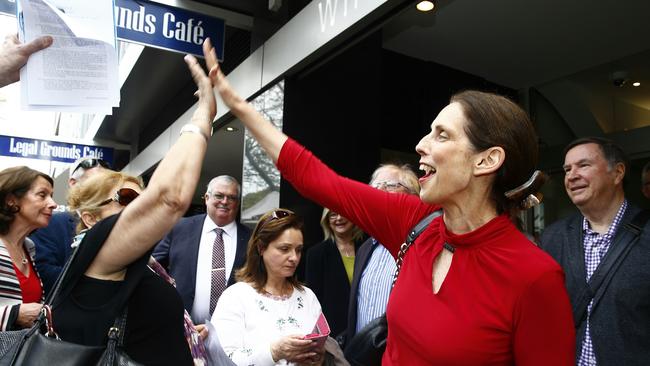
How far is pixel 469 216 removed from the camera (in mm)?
1624

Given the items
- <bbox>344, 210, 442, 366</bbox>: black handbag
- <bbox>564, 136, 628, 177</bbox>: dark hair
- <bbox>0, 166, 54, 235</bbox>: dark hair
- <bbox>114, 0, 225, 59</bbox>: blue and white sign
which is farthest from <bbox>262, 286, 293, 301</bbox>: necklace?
<bbox>114, 0, 225, 59</bbox>: blue and white sign

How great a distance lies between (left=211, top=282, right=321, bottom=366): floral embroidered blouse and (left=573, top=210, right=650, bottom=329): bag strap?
1414 millimetres

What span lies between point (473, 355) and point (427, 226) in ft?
1.64

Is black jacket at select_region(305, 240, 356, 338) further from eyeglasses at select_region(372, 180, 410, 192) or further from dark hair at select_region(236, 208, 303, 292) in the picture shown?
eyeglasses at select_region(372, 180, 410, 192)

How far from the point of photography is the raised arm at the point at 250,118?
1.84m

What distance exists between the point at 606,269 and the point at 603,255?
0.58 ft

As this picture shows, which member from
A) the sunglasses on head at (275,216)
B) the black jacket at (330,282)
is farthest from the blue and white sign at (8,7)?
the black jacket at (330,282)

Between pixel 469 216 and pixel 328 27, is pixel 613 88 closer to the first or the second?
pixel 328 27

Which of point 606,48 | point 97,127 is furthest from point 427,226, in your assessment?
point 97,127

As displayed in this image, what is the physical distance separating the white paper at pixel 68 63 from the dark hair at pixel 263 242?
1.45 meters

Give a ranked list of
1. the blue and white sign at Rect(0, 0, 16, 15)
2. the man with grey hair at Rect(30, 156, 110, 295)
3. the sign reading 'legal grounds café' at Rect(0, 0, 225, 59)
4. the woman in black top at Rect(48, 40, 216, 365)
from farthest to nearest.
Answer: the sign reading 'legal grounds café' at Rect(0, 0, 225, 59) → the blue and white sign at Rect(0, 0, 16, 15) → the man with grey hair at Rect(30, 156, 110, 295) → the woman in black top at Rect(48, 40, 216, 365)

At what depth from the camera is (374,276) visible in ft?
10.0

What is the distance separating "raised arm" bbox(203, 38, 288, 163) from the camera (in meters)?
1.84

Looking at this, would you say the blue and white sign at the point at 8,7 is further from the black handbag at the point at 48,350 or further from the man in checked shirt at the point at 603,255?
the man in checked shirt at the point at 603,255
